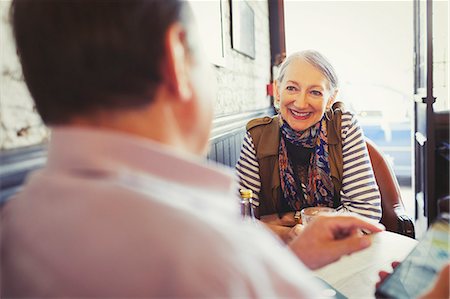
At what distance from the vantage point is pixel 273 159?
1.83 m

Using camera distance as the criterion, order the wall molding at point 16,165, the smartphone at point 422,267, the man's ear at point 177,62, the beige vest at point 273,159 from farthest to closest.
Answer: the beige vest at point 273,159, the wall molding at point 16,165, the smartphone at point 422,267, the man's ear at point 177,62

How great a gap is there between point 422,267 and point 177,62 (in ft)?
1.88

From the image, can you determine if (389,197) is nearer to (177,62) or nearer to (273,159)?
(273,159)

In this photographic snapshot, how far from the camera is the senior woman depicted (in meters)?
1.77

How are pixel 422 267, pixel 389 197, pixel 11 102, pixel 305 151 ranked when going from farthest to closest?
1. pixel 389 197
2. pixel 305 151
3. pixel 11 102
4. pixel 422 267

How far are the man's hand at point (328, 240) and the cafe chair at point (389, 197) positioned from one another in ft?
3.28

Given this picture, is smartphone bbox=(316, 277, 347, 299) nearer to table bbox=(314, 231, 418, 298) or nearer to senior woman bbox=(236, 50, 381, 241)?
table bbox=(314, 231, 418, 298)

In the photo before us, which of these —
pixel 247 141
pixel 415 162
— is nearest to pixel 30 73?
pixel 247 141

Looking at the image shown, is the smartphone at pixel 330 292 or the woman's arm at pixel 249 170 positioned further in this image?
the woman's arm at pixel 249 170

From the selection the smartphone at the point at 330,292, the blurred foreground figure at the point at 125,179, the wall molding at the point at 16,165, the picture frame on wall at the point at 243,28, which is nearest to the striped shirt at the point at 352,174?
the smartphone at the point at 330,292

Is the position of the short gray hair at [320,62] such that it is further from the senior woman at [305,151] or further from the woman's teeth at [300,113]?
the woman's teeth at [300,113]

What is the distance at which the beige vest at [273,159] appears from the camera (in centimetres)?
179

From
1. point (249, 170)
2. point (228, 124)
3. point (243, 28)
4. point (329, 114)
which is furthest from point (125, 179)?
point (243, 28)

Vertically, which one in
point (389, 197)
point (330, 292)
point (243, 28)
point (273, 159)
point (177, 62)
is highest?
point (243, 28)
